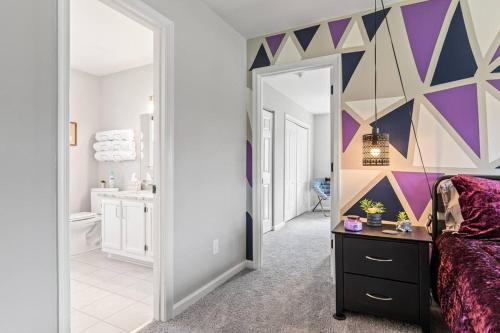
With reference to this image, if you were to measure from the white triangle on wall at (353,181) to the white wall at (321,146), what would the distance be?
4.76 meters

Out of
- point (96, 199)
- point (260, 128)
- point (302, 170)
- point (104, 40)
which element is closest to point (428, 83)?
point (260, 128)

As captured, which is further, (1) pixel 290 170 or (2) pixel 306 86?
(1) pixel 290 170

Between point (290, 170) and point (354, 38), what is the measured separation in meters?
3.61

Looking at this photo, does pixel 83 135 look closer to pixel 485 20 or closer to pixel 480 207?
pixel 480 207

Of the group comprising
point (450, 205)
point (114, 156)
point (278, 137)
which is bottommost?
point (450, 205)

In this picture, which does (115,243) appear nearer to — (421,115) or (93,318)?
(93,318)

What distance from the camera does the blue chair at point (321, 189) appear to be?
672 centimetres

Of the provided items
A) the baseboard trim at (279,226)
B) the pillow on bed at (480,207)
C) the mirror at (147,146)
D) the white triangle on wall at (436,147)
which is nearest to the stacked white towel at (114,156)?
the mirror at (147,146)

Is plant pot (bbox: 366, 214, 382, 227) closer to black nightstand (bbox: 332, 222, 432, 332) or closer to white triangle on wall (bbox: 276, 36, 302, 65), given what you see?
black nightstand (bbox: 332, 222, 432, 332)

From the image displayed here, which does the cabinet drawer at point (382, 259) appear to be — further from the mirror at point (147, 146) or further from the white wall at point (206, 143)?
the mirror at point (147, 146)

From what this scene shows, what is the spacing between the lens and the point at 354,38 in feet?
8.73

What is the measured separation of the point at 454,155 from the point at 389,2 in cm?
137

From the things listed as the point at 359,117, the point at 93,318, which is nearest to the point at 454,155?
the point at 359,117

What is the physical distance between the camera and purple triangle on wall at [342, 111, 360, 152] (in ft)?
8.77
